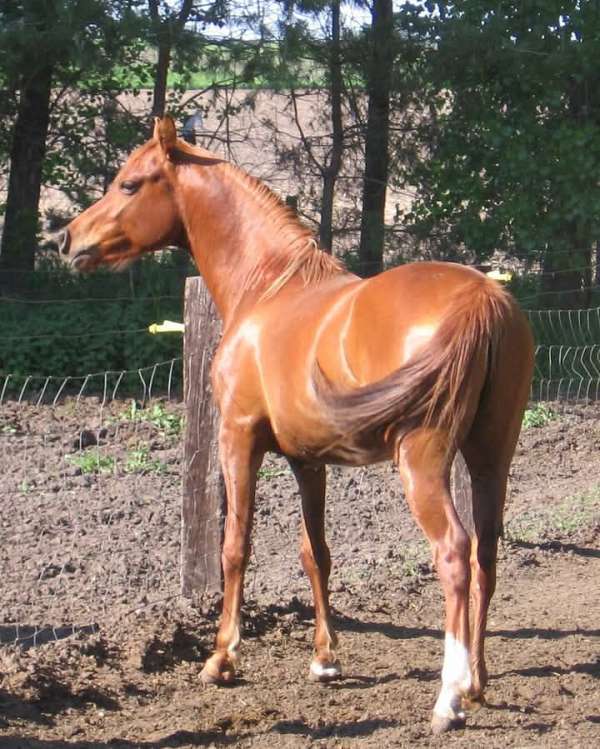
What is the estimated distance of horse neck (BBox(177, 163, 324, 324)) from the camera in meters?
4.72

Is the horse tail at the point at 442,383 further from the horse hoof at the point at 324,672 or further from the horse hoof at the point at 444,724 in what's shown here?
the horse hoof at the point at 324,672

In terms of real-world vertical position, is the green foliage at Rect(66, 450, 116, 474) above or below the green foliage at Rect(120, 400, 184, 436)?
below

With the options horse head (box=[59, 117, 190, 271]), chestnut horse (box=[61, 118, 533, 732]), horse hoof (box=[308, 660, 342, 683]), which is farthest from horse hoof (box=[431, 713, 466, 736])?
horse head (box=[59, 117, 190, 271])

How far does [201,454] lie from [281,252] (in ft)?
3.79

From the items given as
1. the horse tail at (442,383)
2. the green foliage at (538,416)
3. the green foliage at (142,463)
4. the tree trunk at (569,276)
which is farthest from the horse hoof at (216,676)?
the tree trunk at (569,276)

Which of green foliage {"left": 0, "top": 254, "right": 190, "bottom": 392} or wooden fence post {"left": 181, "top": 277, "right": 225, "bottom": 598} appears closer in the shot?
wooden fence post {"left": 181, "top": 277, "right": 225, "bottom": 598}

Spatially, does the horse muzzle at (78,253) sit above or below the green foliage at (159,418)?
above

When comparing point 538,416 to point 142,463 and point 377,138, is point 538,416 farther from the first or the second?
point 377,138

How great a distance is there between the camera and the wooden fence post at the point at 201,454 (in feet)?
17.3

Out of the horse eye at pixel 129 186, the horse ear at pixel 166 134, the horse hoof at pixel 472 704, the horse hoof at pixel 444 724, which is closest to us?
the horse hoof at pixel 444 724

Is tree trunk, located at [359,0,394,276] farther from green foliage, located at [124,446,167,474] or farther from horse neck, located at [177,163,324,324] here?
horse neck, located at [177,163,324,324]

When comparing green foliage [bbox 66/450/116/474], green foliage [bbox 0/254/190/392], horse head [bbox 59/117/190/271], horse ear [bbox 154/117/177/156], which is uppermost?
horse ear [bbox 154/117/177/156]

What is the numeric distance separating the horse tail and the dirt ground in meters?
1.10

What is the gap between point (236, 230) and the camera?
481 centimetres
